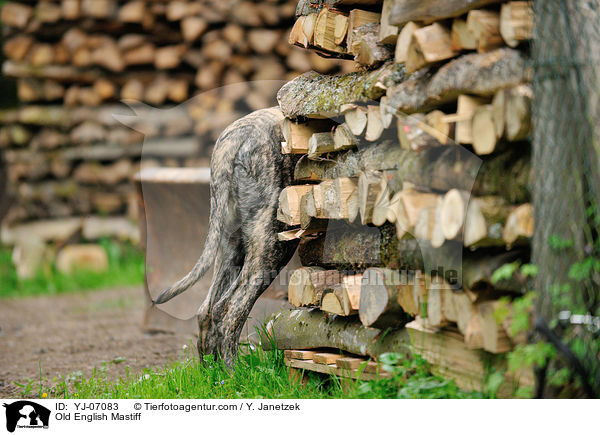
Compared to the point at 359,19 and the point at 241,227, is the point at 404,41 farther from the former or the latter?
the point at 241,227

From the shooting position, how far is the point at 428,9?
2.29 metres

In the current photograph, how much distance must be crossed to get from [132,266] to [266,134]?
14.8 feet

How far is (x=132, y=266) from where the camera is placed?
723 cm

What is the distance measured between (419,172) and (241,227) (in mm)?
1093

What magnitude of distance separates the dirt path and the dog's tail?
78 centimetres

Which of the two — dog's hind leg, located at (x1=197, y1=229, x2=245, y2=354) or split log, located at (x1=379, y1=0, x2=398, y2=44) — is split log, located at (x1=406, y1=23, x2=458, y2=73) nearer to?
split log, located at (x1=379, y1=0, x2=398, y2=44)

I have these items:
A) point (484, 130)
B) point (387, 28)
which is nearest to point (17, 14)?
point (387, 28)

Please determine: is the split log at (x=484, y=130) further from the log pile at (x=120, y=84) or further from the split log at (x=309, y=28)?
the log pile at (x=120, y=84)
